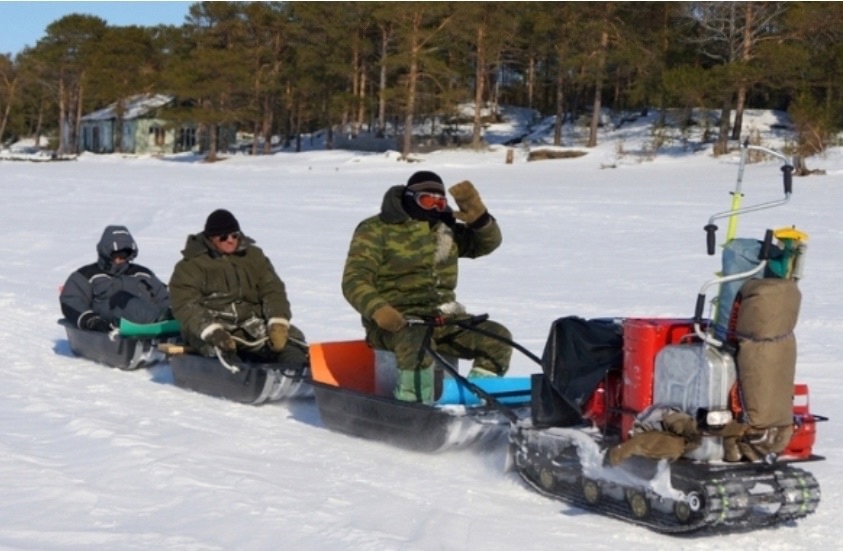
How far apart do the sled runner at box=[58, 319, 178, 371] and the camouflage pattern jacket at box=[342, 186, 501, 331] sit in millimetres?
2800

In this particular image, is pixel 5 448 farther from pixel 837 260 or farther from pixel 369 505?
pixel 837 260

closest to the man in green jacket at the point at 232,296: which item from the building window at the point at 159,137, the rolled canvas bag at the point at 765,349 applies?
the rolled canvas bag at the point at 765,349

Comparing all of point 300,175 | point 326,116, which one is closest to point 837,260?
point 300,175

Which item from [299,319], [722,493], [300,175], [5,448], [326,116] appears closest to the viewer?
[722,493]

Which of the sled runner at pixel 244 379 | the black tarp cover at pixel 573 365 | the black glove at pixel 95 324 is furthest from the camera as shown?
the black glove at pixel 95 324

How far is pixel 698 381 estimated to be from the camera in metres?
5.10

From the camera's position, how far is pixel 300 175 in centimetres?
4006

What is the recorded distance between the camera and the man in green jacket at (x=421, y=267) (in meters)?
6.93

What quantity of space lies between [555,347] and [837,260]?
1141 centimetres

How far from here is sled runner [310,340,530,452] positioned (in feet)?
21.2

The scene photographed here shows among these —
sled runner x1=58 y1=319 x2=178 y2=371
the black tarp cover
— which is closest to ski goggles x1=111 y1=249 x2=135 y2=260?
sled runner x1=58 y1=319 x2=178 y2=371

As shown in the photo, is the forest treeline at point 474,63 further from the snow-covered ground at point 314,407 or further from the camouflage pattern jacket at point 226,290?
the camouflage pattern jacket at point 226,290

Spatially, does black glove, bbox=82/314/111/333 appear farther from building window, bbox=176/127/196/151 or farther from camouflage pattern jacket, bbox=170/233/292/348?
building window, bbox=176/127/196/151

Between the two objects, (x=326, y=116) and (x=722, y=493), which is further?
(x=326, y=116)
